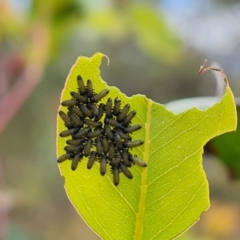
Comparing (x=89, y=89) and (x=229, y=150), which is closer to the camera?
(x=89, y=89)

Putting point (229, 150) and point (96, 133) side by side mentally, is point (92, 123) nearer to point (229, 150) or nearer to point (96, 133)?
point (96, 133)

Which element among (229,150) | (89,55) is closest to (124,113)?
(229,150)

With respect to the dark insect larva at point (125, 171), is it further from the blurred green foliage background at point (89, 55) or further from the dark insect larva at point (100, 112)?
the blurred green foliage background at point (89, 55)

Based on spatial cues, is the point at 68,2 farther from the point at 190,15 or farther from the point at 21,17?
the point at 190,15

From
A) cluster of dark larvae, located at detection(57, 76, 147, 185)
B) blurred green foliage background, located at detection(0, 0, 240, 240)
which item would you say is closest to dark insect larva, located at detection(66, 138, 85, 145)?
cluster of dark larvae, located at detection(57, 76, 147, 185)

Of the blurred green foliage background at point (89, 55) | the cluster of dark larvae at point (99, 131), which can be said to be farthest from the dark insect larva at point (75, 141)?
the blurred green foliage background at point (89, 55)

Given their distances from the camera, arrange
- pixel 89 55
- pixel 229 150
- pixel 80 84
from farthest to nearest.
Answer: pixel 89 55
pixel 229 150
pixel 80 84

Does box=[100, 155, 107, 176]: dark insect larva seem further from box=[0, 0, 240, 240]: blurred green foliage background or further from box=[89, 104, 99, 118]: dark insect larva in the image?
box=[0, 0, 240, 240]: blurred green foliage background
